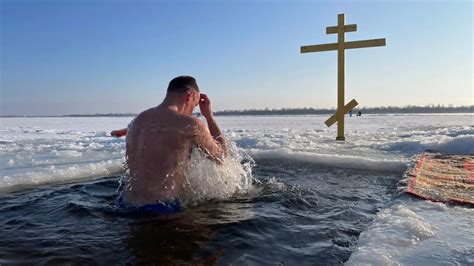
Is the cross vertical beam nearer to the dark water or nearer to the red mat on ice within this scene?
the red mat on ice

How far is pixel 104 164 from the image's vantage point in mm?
6805

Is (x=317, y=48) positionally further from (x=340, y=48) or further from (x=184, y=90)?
(x=184, y=90)

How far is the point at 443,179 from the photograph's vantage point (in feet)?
15.7

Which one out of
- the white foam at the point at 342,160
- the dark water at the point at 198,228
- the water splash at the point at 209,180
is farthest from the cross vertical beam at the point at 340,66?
the water splash at the point at 209,180

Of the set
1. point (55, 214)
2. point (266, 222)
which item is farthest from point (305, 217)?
point (55, 214)

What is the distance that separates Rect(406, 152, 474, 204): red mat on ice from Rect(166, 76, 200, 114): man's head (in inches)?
97.6

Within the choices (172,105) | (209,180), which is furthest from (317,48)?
(172,105)

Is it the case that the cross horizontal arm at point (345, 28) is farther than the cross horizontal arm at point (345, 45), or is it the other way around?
the cross horizontal arm at point (345, 28)

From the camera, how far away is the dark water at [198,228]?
244 cm

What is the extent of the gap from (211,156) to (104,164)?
384 centimetres

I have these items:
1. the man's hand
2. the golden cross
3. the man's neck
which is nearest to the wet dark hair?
the man's neck

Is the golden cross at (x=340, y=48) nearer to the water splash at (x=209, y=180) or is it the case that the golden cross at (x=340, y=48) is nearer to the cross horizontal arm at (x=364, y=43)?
the cross horizontal arm at (x=364, y=43)

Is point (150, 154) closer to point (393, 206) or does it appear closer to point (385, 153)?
point (393, 206)

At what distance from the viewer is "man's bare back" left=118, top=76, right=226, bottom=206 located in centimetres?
319
